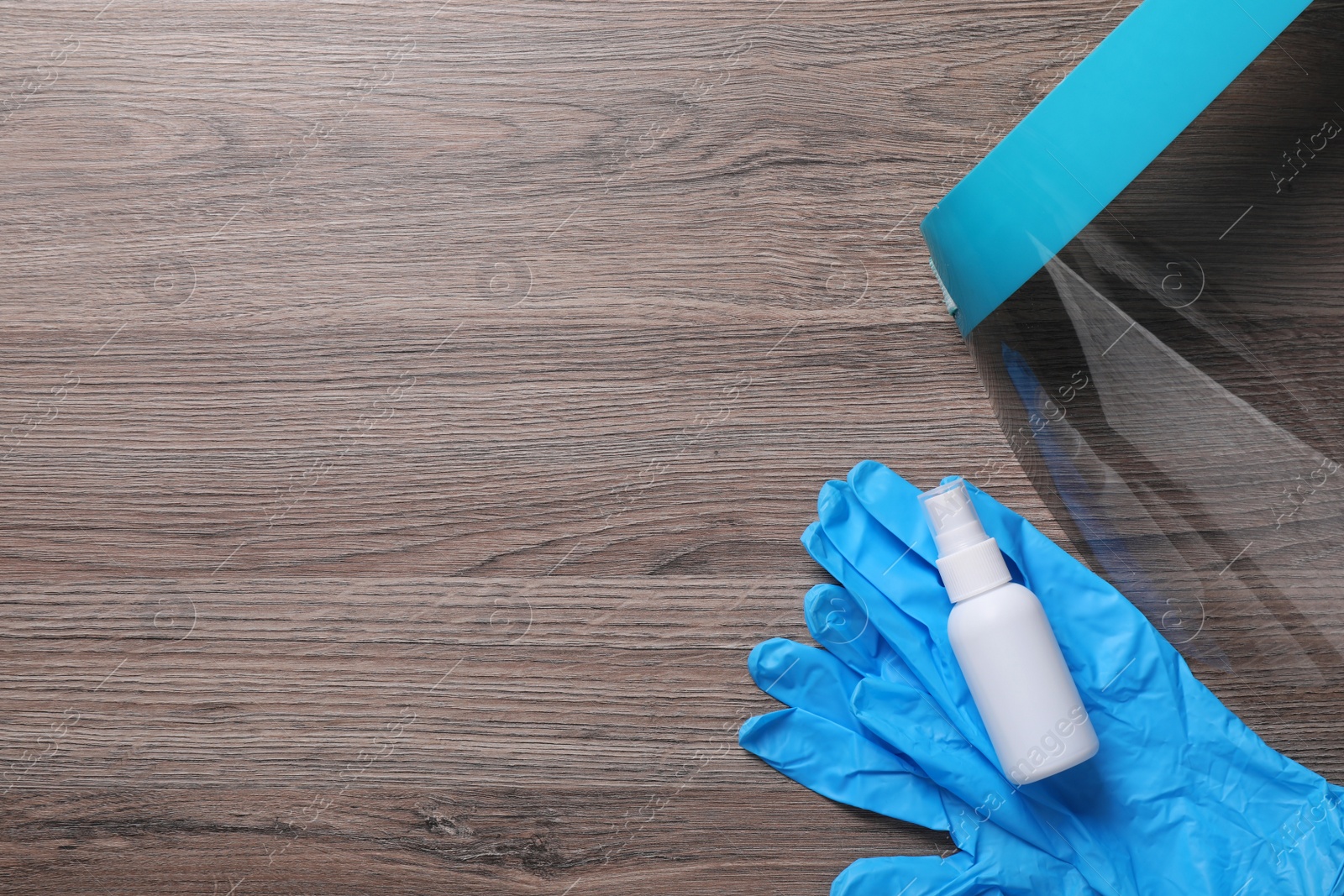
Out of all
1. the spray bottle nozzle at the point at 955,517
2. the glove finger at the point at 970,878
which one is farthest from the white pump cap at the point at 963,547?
the glove finger at the point at 970,878

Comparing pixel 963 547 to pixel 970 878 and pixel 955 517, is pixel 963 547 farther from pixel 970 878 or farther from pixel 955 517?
pixel 970 878

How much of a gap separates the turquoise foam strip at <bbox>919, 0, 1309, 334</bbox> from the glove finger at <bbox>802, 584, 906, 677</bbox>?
26cm

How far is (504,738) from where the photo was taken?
2.28 ft

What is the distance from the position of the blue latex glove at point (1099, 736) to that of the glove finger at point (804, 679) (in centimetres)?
1

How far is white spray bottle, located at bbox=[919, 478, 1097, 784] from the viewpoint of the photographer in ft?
1.99

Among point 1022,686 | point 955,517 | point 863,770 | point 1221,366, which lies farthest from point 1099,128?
point 863,770

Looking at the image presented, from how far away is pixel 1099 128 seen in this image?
494 millimetres

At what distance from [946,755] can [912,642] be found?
93 millimetres

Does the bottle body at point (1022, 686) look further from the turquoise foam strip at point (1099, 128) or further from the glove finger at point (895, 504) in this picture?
the turquoise foam strip at point (1099, 128)

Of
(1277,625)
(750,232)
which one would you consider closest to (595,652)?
(750,232)

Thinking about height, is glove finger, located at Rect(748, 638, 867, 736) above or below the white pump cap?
below

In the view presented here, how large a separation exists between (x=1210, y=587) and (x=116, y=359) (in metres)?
0.91

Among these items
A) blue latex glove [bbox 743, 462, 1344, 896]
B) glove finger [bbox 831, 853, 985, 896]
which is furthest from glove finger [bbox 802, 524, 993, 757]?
glove finger [bbox 831, 853, 985, 896]

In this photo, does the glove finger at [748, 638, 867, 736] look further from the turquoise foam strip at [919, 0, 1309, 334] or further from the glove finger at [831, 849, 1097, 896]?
the turquoise foam strip at [919, 0, 1309, 334]
